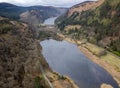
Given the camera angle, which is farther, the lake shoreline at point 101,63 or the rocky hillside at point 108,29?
the rocky hillside at point 108,29

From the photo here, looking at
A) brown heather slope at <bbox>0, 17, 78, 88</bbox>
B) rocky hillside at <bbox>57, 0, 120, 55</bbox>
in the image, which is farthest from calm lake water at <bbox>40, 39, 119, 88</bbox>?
rocky hillside at <bbox>57, 0, 120, 55</bbox>

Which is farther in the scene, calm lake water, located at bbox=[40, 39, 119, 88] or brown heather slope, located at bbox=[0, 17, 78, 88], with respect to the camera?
calm lake water, located at bbox=[40, 39, 119, 88]

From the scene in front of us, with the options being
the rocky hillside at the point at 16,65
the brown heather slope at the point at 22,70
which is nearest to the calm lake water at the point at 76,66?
the brown heather slope at the point at 22,70

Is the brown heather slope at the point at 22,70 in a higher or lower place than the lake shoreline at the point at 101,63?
higher

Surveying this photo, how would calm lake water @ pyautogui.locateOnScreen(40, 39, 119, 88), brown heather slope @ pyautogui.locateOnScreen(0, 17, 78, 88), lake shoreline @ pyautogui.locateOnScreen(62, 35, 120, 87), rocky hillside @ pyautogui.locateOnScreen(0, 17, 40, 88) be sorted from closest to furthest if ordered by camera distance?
rocky hillside @ pyautogui.locateOnScreen(0, 17, 40, 88), brown heather slope @ pyautogui.locateOnScreen(0, 17, 78, 88), calm lake water @ pyautogui.locateOnScreen(40, 39, 119, 88), lake shoreline @ pyautogui.locateOnScreen(62, 35, 120, 87)

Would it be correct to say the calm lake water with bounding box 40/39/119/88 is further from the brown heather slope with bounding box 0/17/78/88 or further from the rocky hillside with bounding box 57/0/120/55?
the rocky hillside with bounding box 57/0/120/55

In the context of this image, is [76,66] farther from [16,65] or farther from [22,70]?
[16,65]

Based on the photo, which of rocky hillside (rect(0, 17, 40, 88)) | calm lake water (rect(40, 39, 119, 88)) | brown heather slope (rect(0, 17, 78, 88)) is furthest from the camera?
calm lake water (rect(40, 39, 119, 88))

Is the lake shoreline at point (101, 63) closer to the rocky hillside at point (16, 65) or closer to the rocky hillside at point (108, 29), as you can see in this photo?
the rocky hillside at point (108, 29)

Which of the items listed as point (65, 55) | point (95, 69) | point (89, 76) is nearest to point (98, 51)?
point (65, 55)
